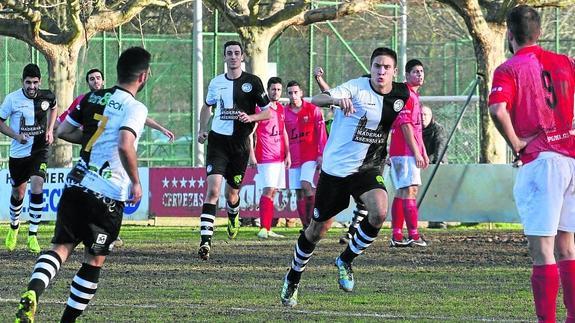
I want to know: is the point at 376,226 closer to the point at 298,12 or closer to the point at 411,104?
the point at 411,104

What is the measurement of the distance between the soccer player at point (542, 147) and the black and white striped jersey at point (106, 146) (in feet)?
8.00

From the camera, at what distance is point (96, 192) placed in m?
9.41

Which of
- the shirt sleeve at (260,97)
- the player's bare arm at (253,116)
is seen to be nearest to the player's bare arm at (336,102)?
the player's bare arm at (253,116)

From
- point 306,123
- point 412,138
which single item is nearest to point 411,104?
point 412,138

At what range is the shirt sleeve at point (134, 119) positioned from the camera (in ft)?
30.3

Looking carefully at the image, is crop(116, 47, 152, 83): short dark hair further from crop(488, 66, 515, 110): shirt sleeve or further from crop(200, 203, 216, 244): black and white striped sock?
crop(200, 203, 216, 244): black and white striped sock

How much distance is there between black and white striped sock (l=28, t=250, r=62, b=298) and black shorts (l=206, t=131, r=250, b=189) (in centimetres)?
632

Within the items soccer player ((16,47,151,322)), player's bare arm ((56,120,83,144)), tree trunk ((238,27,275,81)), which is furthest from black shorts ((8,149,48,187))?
tree trunk ((238,27,275,81))

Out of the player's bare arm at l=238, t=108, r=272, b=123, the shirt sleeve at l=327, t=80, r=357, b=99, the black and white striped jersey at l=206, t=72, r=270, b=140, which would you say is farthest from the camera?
the black and white striped jersey at l=206, t=72, r=270, b=140

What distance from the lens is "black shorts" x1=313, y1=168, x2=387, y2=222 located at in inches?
455

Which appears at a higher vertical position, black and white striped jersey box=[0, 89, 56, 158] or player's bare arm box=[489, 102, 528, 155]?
player's bare arm box=[489, 102, 528, 155]

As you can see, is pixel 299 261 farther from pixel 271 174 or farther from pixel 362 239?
pixel 271 174

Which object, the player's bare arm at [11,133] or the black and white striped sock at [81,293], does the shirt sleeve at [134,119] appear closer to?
the black and white striped sock at [81,293]

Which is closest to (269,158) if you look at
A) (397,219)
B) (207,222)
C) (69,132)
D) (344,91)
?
(397,219)
